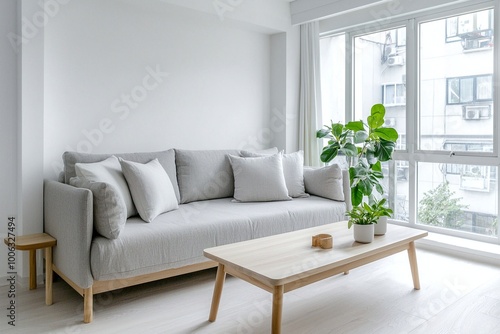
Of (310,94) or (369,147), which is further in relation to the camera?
(310,94)

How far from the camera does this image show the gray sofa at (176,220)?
231 cm

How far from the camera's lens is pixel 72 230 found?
2371 millimetres

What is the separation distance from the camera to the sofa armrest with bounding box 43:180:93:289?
2281 millimetres

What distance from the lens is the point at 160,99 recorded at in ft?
12.3

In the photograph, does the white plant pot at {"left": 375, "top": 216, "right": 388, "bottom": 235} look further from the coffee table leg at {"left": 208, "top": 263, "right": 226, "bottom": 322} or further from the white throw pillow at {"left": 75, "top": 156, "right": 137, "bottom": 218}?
the white throw pillow at {"left": 75, "top": 156, "right": 137, "bottom": 218}

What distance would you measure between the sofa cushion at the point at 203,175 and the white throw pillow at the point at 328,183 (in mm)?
785

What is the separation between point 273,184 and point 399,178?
4.62ft

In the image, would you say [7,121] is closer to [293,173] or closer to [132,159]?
[132,159]

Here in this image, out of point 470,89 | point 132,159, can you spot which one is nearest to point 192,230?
point 132,159

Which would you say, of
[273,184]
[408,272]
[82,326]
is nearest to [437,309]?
[408,272]

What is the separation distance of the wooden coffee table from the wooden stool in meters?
1.07

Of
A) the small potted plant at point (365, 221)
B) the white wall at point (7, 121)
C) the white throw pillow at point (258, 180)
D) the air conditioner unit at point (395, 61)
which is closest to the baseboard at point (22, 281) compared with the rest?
the white wall at point (7, 121)

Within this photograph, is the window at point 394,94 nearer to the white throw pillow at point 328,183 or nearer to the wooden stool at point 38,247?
the white throw pillow at point 328,183

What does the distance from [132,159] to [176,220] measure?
753mm
